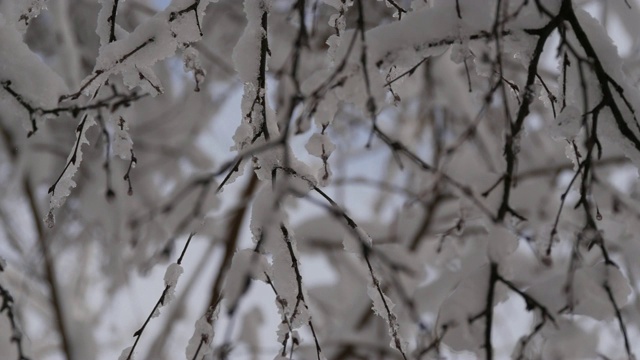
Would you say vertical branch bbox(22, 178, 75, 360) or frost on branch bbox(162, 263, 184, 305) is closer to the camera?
frost on branch bbox(162, 263, 184, 305)

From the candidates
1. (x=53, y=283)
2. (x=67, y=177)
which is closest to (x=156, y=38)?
(x=67, y=177)

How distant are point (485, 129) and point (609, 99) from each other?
3.37 metres

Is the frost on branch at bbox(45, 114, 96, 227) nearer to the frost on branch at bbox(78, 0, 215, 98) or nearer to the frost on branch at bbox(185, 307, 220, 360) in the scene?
the frost on branch at bbox(78, 0, 215, 98)

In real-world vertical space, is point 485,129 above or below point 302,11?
above

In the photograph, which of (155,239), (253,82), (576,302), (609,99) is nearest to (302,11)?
(253,82)

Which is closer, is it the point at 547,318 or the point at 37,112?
the point at 547,318

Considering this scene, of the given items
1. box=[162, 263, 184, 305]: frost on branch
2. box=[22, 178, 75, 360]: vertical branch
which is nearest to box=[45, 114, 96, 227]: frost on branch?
box=[162, 263, 184, 305]: frost on branch

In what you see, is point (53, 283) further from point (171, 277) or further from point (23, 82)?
point (171, 277)

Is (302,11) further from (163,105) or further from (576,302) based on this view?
(163,105)

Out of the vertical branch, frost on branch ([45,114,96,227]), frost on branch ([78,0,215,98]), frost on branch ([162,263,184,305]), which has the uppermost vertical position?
the vertical branch

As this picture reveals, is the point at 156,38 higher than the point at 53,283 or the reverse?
the reverse

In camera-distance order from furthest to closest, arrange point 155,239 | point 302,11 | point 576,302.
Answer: point 155,239 < point 576,302 < point 302,11

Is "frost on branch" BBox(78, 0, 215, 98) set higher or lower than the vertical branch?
lower

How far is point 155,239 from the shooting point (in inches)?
163
